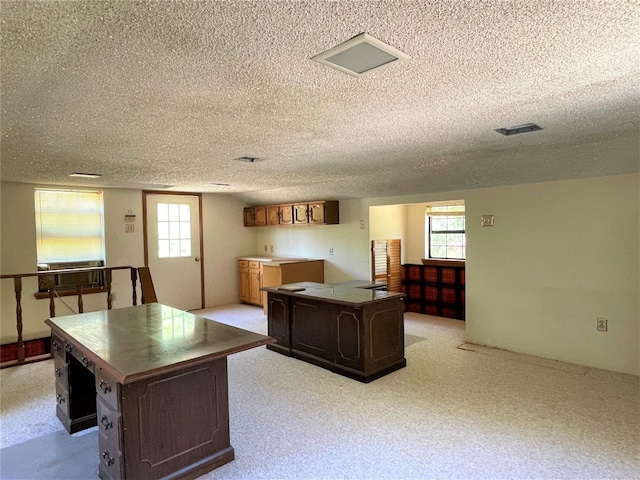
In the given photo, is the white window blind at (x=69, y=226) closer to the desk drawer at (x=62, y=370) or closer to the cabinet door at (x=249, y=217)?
the cabinet door at (x=249, y=217)

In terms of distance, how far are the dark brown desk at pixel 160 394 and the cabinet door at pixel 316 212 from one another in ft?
12.9

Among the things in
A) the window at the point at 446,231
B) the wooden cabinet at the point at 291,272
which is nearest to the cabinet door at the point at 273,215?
the wooden cabinet at the point at 291,272

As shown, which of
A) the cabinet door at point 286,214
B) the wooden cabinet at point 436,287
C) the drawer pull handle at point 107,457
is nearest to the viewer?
the drawer pull handle at point 107,457

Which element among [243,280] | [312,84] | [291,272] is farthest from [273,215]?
[312,84]

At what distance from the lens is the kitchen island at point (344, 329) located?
145 inches

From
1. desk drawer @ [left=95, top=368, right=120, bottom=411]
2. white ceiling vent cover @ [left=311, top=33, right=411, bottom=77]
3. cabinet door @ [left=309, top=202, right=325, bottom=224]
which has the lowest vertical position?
desk drawer @ [left=95, top=368, right=120, bottom=411]

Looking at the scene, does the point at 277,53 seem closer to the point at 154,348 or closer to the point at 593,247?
the point at 154,348

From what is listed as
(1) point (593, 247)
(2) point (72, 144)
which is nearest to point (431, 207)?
(1) point (593, 247)

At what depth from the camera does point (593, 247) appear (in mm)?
3928

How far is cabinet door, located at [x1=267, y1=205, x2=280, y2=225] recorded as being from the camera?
711cm

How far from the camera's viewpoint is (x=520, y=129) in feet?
8.83

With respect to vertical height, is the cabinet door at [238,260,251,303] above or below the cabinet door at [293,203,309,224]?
below

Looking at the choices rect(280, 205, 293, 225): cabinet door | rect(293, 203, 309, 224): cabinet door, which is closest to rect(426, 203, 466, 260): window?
rect(293, 203, 309, 224): cabinet door

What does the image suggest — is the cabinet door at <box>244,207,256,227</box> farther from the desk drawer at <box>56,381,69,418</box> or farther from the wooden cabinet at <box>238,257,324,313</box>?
the desk drawer at <box>56,381,69,418</box>
